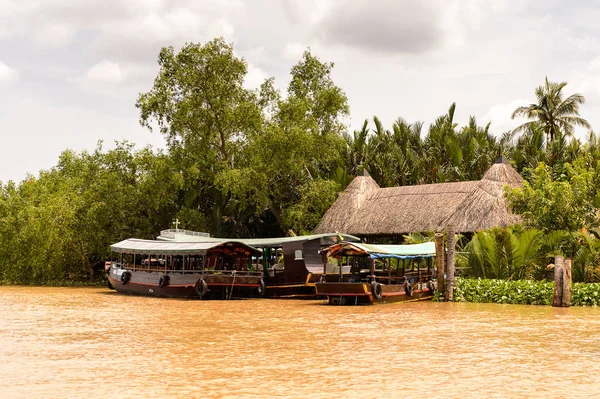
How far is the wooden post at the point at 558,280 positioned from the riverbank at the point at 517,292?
0.67 m

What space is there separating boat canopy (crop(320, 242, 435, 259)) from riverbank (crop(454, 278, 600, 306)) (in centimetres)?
176

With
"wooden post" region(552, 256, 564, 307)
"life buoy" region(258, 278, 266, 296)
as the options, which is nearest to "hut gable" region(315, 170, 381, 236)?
"life buoy" region(258, 278, 266, 296)

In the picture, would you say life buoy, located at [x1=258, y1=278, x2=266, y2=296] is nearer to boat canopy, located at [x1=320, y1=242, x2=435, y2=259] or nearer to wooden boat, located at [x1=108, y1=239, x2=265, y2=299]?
wooden boat, located at [x1=108, y1=239, x2=265, y2=299]

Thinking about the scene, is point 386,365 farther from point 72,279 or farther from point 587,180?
point 72,279

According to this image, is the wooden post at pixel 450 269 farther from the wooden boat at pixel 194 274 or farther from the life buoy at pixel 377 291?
the wooden boat at pixel 194 274

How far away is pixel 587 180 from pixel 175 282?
16485 millimetres

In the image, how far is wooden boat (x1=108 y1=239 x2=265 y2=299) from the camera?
2780 centimetres

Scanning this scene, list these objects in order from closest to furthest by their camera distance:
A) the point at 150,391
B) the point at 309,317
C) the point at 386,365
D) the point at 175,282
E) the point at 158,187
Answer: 1. the point at 150,391
2. the point at 386,365
3. the point at 309,317
4. the point at 175,282
5. the point at 158,187

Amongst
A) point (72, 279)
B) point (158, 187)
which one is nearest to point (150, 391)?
point (158, 187)

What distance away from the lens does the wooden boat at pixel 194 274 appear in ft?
91.2

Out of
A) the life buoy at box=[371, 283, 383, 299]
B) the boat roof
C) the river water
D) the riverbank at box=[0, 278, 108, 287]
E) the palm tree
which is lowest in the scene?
the river water

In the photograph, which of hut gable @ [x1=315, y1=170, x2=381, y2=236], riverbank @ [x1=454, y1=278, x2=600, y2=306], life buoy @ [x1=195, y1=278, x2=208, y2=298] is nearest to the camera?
riverbank @ [x1=454, y1=278, x2=600, y2=306]

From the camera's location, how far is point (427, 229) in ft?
114

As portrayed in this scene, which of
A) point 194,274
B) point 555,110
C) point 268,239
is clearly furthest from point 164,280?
point 555,110
